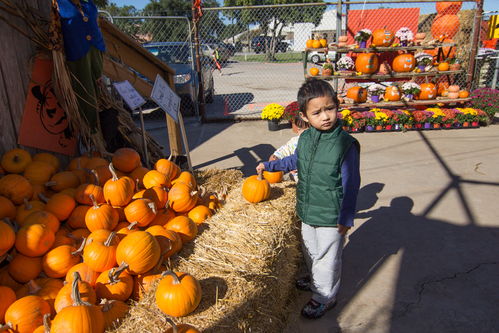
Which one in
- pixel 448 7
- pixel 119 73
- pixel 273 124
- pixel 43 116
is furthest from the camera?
pixel 448 7

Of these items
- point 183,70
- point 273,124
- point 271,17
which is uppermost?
point 271,17

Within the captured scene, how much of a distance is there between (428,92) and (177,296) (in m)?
8.44

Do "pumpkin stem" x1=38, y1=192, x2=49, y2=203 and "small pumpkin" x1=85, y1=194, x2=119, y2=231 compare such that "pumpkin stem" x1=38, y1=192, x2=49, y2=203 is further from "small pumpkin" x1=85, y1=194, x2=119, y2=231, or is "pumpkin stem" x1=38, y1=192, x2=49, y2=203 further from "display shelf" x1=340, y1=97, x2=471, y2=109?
"display shelf" x1=340, y1=97, x2=471, y2=109

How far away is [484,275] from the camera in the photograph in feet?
10.2

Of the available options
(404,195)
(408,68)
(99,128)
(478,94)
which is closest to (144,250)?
(99,128)

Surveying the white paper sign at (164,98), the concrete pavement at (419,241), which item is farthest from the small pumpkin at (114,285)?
the white paper sign at (164,98)

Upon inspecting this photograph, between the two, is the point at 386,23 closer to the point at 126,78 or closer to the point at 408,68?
the point at 408,68

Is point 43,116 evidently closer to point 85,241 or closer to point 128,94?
point 128,94

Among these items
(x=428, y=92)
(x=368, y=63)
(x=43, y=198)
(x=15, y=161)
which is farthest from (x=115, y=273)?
(x=428, y=92)

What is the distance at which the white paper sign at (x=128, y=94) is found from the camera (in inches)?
133

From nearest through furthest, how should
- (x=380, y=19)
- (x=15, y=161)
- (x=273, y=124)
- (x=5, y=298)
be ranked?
(x=5, y=298) < (x=15, y=161) < (x=273, y=124) < (x=380, y=19)

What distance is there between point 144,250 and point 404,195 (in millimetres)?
3874

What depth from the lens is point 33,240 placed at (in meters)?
2.15

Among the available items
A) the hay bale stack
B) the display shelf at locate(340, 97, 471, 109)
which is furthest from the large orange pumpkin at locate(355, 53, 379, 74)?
the hay bale stack
